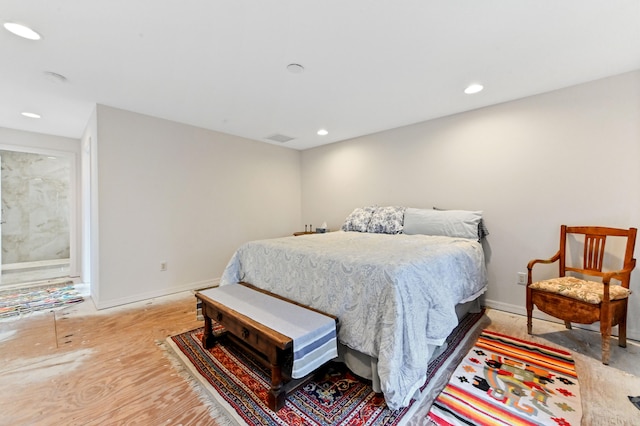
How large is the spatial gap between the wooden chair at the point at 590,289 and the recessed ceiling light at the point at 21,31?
4.08 metres

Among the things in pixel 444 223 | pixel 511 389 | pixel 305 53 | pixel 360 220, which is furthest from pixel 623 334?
pixel 305 53

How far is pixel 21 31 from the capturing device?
1672 mm

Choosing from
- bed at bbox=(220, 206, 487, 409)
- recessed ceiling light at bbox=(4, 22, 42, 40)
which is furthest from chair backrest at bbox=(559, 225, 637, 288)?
recessed ceiling light at bbox=(4, 22, 42, 40)

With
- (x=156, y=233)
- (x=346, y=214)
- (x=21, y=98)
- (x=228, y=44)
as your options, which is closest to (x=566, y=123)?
(x=346, y=214)

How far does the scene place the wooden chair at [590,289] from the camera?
1834 millimetres

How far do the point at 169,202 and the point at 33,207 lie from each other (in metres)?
4.65

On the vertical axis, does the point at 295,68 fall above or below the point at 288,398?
above

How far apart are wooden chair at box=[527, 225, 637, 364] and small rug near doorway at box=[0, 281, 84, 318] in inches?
191

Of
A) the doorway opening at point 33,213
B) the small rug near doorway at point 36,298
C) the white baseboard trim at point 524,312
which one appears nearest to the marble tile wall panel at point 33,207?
the doorway opening at point 33,213

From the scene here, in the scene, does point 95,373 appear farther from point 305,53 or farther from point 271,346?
point 305,53

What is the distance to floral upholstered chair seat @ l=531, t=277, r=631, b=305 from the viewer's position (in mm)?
1874

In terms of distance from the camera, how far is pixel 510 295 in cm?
280

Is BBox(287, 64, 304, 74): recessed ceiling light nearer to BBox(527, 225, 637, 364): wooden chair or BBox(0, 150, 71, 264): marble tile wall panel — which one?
BBox(527, 225, 637, 364): wooden chair

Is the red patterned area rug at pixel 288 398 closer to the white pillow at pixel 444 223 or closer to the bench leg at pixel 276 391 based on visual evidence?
the bench leg at pixel 276 391
